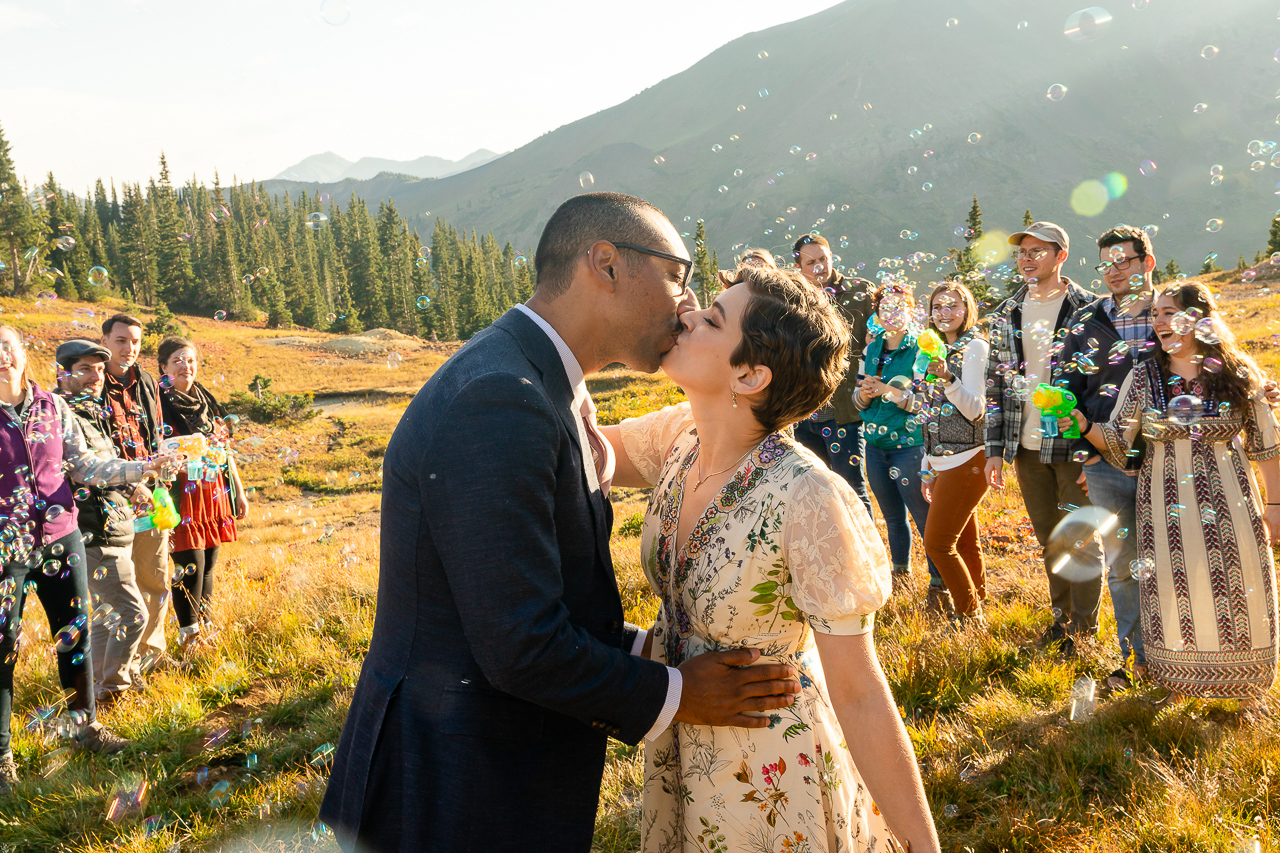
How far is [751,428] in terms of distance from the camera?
2420 millimetres

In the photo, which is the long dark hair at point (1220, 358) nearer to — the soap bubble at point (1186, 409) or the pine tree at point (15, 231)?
the soap bubble at point (1186, 409)

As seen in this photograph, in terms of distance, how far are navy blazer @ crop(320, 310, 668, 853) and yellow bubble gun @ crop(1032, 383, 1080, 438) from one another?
14.9 ft

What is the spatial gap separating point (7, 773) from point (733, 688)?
5190 mm

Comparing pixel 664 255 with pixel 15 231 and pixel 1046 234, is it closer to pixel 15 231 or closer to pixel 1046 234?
pixel 1046 234

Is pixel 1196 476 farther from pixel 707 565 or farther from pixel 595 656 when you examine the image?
pixel 595 656

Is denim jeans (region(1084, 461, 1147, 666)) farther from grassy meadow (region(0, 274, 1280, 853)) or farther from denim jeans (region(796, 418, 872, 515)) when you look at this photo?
denim jeans (region(796, 418, 872, 515))

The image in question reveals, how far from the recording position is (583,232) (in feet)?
7.69

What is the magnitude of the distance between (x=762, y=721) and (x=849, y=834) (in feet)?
1.64

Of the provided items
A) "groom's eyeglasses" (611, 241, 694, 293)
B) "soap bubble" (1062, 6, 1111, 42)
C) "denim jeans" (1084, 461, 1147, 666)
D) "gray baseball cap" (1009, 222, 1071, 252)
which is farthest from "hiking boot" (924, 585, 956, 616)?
"soap bubble" (1062, 6, 1111, 42)

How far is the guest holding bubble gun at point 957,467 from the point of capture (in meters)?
5.69

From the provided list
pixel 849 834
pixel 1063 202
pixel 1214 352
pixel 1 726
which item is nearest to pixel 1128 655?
pixel 1214 352

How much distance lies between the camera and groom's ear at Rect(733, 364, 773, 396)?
7.42ft

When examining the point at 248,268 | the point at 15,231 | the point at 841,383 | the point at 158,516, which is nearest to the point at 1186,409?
the point at 841,383

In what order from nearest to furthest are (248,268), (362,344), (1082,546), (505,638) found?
(505,638) < (1082,546) < (362,344) < (248,268)
